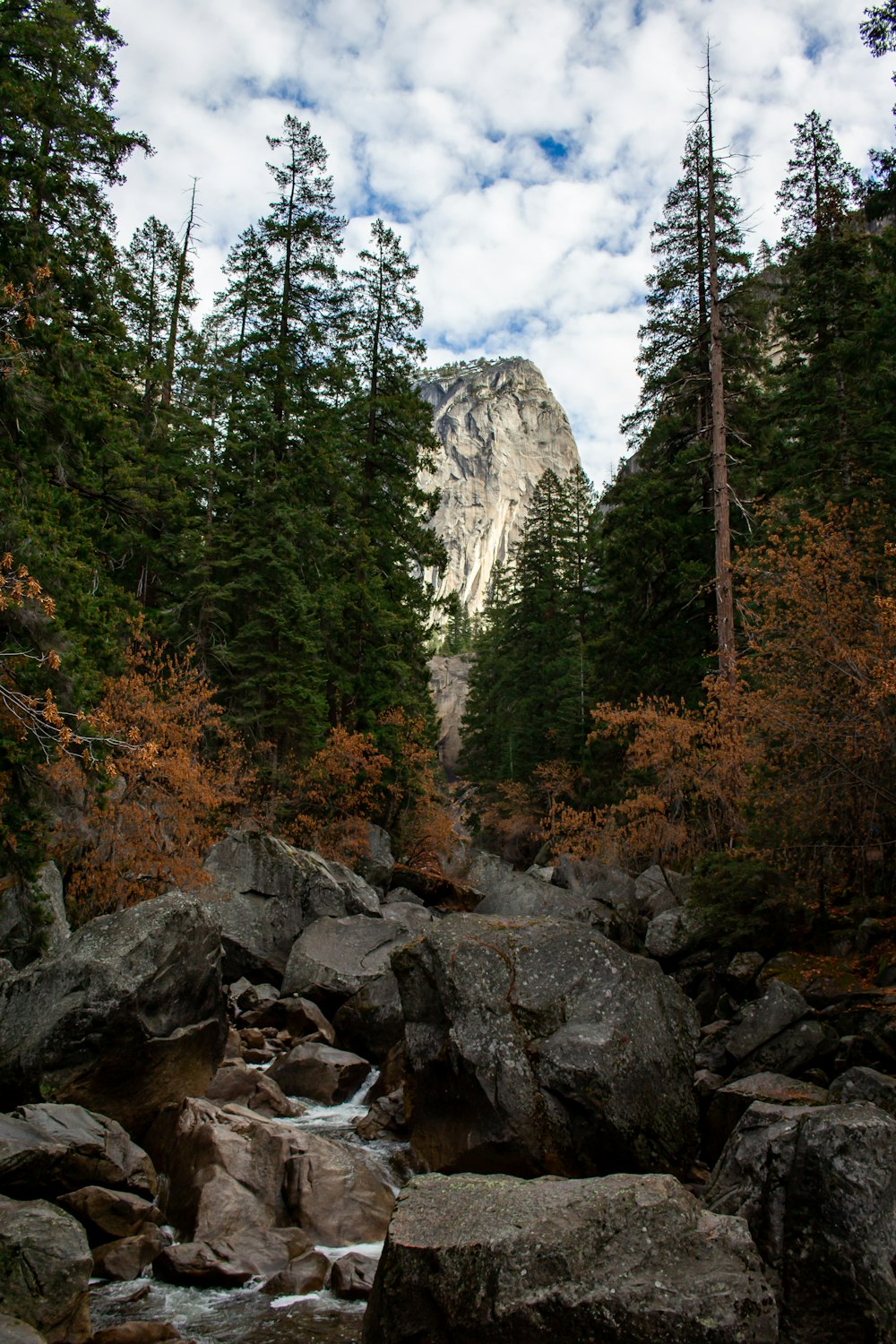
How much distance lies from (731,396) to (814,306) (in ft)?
17.1

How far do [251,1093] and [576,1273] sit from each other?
7178 millimetres

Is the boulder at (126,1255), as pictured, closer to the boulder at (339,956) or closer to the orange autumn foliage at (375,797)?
the boulder at (339,956)

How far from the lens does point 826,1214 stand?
16.1 feet

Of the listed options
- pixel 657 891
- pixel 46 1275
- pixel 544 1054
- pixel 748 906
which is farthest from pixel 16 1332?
pixel 657 891

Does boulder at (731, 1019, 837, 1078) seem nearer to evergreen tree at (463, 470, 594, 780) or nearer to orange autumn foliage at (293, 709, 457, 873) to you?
orange autumn foliage at (293, 709, 457, 873)

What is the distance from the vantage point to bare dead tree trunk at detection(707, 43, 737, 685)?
17.2 metres

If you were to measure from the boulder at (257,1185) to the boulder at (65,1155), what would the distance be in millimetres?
406

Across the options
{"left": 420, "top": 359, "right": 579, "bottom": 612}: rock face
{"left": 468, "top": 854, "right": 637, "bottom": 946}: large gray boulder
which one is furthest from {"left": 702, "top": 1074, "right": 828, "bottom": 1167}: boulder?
{"left": 420, "top": 359, "right": 579, "bottom": 612}: rock face

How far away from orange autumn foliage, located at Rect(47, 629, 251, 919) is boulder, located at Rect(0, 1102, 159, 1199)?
4787 millimetres

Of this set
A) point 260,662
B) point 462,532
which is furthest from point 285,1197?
point 462,532

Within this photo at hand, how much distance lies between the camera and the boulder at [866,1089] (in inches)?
261

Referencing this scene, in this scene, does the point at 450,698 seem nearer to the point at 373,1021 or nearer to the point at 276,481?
the point at 276,481

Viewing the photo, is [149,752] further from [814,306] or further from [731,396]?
[814,306]

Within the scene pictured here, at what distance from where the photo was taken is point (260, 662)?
24625mm
